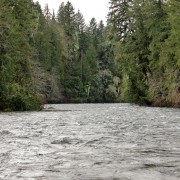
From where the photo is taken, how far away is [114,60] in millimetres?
52969

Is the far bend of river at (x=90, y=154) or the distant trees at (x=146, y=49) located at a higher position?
the distant trees at (x=146, y=49)

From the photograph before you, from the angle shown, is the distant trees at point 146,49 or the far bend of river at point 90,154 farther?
the distant trees at point 146,49

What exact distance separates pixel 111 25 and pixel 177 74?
1577 centimetres

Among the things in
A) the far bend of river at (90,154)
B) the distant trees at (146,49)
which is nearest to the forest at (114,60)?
the distant trees at (146,49)

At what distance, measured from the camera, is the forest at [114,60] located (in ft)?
104

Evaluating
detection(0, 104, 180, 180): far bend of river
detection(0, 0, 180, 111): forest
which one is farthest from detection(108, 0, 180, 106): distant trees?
detection(0, 104, 180, 180): far bend of river

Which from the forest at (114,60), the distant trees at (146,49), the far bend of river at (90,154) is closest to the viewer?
the far bend of river at (90,154)

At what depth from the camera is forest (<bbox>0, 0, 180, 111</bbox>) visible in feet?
104

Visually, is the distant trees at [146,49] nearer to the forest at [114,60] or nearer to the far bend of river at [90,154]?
the forest at [114,60]

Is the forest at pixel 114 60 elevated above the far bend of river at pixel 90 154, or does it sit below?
above

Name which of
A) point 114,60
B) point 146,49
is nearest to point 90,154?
point 146,49

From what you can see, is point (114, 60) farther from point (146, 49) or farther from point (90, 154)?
point (90, 154)

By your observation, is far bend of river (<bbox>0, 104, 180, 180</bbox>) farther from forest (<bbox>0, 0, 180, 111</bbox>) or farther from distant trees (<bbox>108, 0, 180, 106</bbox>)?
distant trees (<bbox>108, 0, 180, 106</bbox>)

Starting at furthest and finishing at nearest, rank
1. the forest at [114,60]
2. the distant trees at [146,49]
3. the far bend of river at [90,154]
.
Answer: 1. the distant trees at [146,49]
2. the forest at [114,60]
3. the far bend of river at [90,154]
